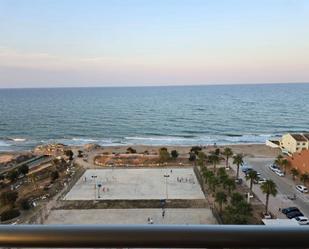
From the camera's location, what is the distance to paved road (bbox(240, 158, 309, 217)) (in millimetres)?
10961

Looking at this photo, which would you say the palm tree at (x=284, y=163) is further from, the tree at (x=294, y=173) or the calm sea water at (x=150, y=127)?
the calm sea water at (x=150, y=127)

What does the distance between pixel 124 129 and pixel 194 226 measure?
3222cm

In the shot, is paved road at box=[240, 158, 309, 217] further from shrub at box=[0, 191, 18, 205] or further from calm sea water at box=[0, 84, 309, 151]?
calm sea water at box=[0, 84, 309, 151]

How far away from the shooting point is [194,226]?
0.53m

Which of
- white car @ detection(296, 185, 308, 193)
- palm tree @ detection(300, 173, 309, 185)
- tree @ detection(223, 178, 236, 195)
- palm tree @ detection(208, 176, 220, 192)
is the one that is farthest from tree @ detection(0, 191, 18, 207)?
palm tree @ detection(300, 173, 309, 185)

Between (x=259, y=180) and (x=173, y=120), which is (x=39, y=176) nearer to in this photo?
(x=259, y=180)

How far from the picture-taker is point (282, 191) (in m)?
12.4

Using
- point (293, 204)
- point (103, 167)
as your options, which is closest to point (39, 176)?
point (103, 167)

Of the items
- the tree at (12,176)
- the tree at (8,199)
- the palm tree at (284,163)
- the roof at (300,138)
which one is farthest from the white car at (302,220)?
the tree at (12,176)

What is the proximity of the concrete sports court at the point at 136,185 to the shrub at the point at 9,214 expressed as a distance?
6.30 ft

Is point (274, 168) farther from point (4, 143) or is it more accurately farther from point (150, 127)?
point (4, 143)

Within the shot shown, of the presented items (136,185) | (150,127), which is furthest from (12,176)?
(150,127)

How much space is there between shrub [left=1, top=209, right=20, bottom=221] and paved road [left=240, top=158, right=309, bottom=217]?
7.55 metres

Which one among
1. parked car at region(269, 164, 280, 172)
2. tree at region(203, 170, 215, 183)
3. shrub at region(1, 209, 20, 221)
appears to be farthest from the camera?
parked car at region(269, 164, 280, 172)
